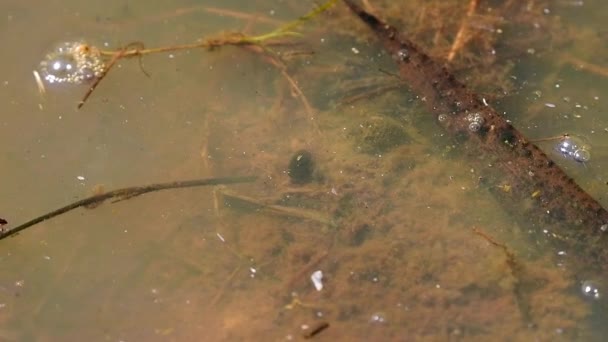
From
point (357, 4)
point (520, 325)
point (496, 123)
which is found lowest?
point (520, 325)

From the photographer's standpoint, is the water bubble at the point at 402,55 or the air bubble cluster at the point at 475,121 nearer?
the air bubble cluster at the point at 475,121

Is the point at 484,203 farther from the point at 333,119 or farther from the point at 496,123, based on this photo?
the point at 333,119

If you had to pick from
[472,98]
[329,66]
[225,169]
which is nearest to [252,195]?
[225,169]

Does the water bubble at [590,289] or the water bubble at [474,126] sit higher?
the water bubble at [474,126]

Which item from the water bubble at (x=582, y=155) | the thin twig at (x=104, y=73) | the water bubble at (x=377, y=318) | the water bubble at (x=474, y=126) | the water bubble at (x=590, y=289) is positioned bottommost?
the water bubble at (x=377, y=318)

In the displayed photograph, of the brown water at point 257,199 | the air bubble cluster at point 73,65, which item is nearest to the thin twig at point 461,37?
the brown water at point 257,199

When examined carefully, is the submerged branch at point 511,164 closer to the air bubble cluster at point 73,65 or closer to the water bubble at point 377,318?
the water bubble at point 377,318

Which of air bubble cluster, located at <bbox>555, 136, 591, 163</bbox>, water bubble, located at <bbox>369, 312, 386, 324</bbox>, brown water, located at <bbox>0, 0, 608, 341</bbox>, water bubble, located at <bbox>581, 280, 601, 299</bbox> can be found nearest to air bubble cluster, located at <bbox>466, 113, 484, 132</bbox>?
brown water, located at <bbox>0, 0, 608, 341</bbox>
